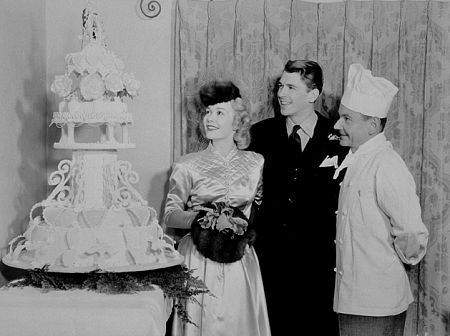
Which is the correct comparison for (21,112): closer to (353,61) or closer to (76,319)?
(76,319)

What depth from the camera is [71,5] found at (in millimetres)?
3336

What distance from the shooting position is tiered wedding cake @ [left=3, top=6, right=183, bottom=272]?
91.8 inches

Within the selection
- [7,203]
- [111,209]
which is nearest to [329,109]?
[111,209]

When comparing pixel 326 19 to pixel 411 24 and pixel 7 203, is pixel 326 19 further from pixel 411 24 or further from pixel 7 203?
pixel 7 203

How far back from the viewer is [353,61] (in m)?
3.30

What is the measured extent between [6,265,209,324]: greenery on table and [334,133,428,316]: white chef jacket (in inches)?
23.8

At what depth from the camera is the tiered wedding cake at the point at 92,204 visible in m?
2.33

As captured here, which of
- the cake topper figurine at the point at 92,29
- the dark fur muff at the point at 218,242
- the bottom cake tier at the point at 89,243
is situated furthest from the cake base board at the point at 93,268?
the cake topper figurine at the point at 92,29

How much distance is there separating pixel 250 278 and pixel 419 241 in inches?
29.2

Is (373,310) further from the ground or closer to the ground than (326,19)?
closer to the ground

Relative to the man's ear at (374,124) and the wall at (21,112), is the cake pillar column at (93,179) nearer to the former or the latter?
the wall at (21,112)

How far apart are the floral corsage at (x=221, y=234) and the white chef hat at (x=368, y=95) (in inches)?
26.2

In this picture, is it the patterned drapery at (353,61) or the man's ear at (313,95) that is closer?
the man's ear at (313,95)

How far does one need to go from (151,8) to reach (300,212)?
1.27m
